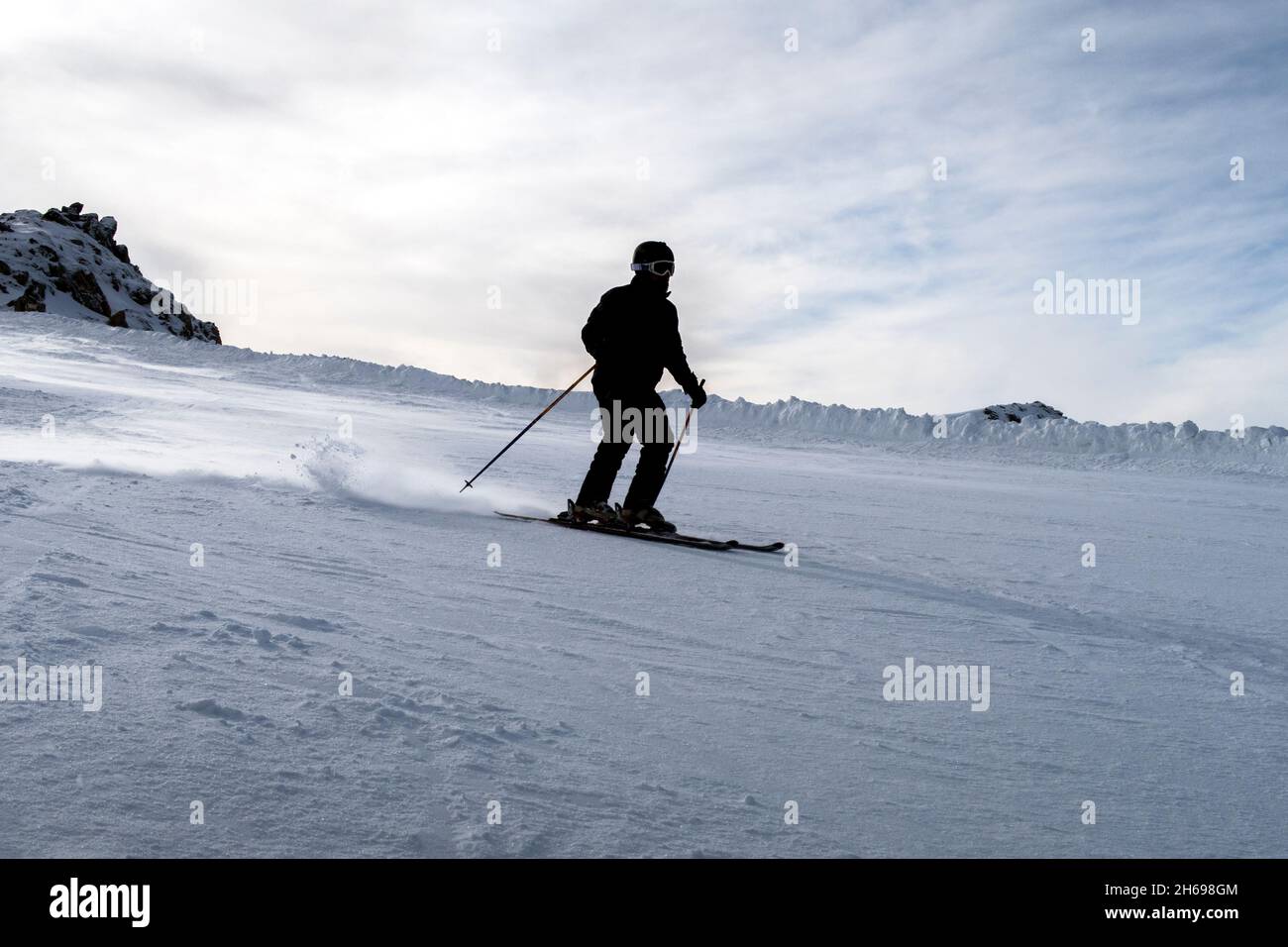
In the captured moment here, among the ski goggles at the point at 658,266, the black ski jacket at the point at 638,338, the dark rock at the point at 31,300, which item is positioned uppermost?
the dark rock at the point at 31,300

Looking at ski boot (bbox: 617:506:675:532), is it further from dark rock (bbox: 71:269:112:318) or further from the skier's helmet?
dark rock (bbox: 71:269:112:318)

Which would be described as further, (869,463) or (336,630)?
(869,463)

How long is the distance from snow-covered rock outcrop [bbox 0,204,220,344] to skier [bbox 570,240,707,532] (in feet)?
388

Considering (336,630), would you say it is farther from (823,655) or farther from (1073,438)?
(1073,438)

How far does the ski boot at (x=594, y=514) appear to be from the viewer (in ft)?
23.1

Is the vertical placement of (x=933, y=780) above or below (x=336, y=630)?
below

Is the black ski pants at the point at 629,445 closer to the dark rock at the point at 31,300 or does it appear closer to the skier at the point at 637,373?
the skier at the point at 637,373

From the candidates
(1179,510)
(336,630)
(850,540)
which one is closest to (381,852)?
(336,630)

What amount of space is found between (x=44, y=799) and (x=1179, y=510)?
12029mm

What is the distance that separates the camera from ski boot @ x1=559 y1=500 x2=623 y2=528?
7.03 m

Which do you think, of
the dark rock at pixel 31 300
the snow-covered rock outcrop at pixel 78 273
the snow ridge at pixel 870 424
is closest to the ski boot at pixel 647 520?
the snow ridge at pixel 870 424

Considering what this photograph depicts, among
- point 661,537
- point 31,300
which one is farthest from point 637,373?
point 31,300

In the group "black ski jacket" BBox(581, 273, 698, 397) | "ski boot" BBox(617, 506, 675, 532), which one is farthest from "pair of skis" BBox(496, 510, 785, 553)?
"black ski jacket" BBox(581, 273, 698, 397)
